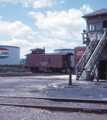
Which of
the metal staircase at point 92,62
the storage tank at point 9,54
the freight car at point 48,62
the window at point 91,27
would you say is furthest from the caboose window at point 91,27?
the storage tank at point 9,54

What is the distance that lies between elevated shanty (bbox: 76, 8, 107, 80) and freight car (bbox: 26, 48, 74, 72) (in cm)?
1415

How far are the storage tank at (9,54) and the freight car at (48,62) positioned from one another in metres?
13.4

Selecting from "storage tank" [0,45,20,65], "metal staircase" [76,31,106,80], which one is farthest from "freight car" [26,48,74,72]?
"metal staircase" [76,31,106,80]

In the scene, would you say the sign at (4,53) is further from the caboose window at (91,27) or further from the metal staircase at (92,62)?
the metal staircase at (92,62)

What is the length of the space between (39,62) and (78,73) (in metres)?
18.2

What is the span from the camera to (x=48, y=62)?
34969 millimetres

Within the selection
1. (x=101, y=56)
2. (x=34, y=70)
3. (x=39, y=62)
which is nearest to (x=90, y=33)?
(x=101, y=56)

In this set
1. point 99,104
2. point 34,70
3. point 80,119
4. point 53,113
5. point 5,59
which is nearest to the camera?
point 80,119

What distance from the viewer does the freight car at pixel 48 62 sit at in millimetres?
34094

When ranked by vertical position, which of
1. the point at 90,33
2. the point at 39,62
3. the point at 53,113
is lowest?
the point at 53,113

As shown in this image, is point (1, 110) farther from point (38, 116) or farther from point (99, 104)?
point (99, 104)

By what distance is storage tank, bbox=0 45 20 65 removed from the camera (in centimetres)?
4833

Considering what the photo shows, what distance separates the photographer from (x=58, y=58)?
1340 inches

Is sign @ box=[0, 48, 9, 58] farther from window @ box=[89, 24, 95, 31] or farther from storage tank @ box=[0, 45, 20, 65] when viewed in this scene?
window @ box=[89, 24, 95, 31]
